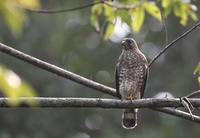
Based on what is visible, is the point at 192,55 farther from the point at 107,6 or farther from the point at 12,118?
the point at 107,6

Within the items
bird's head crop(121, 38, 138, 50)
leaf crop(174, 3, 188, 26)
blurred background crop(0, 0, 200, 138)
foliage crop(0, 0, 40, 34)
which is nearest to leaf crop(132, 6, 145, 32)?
leaf crop(174, 3, 188, 26)

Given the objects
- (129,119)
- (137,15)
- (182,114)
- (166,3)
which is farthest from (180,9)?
(129,119)

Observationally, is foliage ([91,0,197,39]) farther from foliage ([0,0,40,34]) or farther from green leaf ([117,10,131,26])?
foliage ([0,0,40,34])

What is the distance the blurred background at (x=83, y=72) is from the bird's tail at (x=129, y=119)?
26.9 ft

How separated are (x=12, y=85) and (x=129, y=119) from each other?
4.68m

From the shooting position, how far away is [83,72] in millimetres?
16766

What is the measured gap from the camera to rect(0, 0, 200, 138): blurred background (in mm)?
15875

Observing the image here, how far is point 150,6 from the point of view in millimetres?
4195

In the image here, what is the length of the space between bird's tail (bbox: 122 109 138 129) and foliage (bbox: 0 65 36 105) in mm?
4597

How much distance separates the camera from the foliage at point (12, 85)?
83.7 inches

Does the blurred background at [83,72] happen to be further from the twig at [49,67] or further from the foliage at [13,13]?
the foliage at [13,13]

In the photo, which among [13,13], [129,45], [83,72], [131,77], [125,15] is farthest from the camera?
[83,72]

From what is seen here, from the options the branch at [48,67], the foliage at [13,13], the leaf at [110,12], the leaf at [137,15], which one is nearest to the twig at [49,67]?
the branch at [48,67]

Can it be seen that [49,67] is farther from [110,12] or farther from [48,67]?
[110,12]
